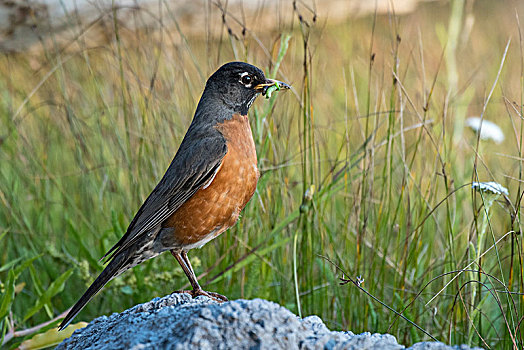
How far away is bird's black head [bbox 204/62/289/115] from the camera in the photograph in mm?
3514

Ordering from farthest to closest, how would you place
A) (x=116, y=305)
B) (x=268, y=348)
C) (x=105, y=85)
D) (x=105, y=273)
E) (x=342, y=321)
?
(x=105, y=85) < (x=116, y=305) < (x=342, y=321) < (x=105, y=273) < (x=268, y=348)

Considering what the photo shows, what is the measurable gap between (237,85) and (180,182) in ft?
2.07

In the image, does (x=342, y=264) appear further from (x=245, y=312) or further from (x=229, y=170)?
(x=245, y=312)

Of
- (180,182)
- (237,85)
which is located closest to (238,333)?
(180,182)

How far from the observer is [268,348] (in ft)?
6.63

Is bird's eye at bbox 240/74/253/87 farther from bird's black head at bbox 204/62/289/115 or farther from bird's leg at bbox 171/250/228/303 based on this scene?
bird's leg at bbox 171/250/228/303

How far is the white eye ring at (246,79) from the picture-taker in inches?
138

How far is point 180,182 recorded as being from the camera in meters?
3.35

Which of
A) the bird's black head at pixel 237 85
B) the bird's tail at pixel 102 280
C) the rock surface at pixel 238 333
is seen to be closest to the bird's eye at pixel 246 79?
the bird's black head at pixel 237 85

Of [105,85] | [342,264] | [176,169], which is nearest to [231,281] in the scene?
[342,264]

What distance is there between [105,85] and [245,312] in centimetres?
441

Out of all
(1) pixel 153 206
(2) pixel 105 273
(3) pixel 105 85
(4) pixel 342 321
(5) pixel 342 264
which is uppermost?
(3) pixel 105 85

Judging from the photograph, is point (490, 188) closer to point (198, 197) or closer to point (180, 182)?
point (198, 197)

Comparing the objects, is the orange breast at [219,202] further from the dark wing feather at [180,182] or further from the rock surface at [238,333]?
the rock surface at [238,333]
